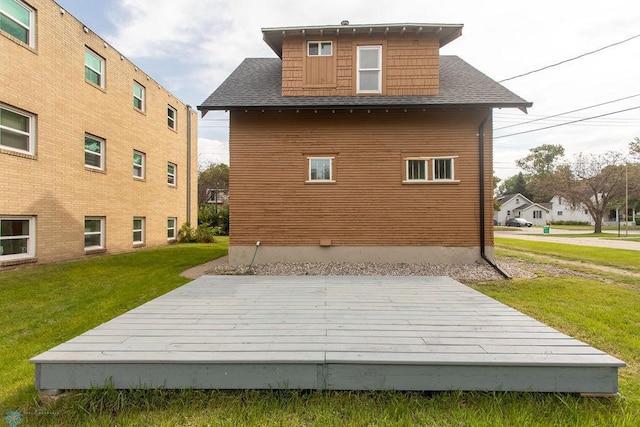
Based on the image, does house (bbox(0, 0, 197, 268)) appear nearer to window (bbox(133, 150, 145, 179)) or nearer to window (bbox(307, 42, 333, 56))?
window (bbox(133, 150, 145, 179))

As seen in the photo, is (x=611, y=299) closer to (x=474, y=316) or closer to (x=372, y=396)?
(x=474, y=316)

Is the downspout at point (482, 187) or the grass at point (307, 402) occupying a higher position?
the downspout at point (482, 187)

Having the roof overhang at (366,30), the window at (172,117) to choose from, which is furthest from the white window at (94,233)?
the roof overhang at (366,30)

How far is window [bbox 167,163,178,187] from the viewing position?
1611cm

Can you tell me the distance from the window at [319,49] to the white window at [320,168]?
325 cm

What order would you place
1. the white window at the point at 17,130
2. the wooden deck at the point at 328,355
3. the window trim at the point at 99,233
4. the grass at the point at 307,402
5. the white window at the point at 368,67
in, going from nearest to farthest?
the grass at the point at 307,402 → the wooden deck at the point at 328,355 → the white window at the point at 17,130 → the white window at the point at 368,67 → the window trim at the point at 99,233

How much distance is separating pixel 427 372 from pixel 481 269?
687 cm

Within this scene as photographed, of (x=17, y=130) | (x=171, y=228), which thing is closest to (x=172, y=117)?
(x=171, y=228)

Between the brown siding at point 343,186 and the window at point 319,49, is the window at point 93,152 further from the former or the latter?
the window at point 319,49

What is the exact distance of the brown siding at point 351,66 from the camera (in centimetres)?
915

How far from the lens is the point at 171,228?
16.5 m

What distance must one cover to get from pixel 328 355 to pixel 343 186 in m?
6.80

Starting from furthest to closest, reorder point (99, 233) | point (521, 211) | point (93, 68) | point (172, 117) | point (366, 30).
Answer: point (521, 211)
point (172, 117)
point (99, 233)
point (93, 68)
point (366, 30)

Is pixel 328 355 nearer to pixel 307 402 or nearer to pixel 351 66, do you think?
pixel 307 402
